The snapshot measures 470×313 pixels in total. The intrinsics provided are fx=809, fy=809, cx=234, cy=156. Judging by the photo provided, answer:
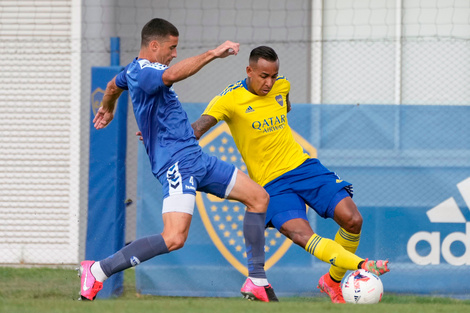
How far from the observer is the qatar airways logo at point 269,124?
264 inches

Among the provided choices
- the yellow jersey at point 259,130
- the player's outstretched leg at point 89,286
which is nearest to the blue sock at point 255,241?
the yellow jersey at point 259,130

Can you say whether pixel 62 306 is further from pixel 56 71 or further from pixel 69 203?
pixel 56 71

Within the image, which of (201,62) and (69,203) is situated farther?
(69,203)

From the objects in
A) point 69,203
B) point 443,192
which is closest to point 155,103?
point 443,192

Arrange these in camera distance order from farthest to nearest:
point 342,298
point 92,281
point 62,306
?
1. point 342,298
2. point 92,281
3. point 62,306

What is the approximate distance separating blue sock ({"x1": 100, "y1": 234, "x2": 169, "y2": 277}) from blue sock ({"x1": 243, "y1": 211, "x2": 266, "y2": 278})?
772mm

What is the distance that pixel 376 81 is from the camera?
10.2m

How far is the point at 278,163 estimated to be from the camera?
677cm

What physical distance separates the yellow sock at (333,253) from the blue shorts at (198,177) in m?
0.85

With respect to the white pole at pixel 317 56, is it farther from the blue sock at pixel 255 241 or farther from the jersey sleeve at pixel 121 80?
the jersey sleeve at pixel 121 80

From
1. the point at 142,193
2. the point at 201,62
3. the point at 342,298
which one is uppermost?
the point at 201,62

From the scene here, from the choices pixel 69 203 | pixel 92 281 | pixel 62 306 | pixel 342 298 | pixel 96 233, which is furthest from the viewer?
pixel 69 203

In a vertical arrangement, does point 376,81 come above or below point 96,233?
above

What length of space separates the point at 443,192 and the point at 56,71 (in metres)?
5.06
